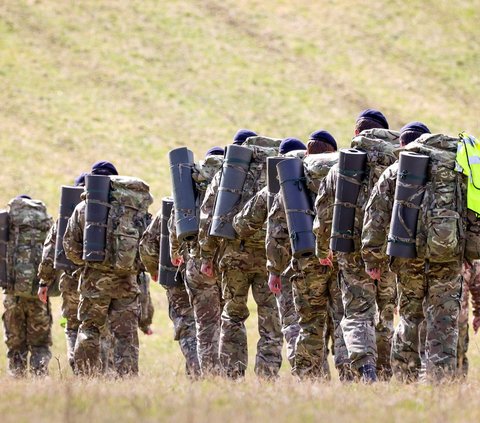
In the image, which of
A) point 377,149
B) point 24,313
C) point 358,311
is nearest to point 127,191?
point 377,149

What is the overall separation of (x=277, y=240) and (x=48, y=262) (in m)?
4.67

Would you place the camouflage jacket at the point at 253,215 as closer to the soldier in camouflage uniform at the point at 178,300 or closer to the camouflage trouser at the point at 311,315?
the camouflage trouser at the point at 311,315

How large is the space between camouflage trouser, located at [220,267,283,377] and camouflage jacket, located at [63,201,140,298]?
1621mm

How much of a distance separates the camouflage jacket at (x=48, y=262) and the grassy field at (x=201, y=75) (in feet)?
52.8

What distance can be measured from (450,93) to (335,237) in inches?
1388

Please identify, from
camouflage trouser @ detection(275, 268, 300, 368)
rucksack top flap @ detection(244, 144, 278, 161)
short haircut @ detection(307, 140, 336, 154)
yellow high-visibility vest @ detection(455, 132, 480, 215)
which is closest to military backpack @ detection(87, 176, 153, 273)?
rucksack top flap @ detection(244, 144, 278, 161)

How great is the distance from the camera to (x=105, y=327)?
1326 cm

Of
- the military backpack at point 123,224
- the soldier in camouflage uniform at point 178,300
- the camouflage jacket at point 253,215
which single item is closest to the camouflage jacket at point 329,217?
the camouflage jacket at point 253,215

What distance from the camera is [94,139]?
124ft

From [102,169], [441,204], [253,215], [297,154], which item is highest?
[297,154]

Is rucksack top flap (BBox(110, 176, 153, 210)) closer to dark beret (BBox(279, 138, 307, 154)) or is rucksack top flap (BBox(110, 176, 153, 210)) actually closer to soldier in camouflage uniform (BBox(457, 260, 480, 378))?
dark beret (BBox(279, 138, 307, 154))

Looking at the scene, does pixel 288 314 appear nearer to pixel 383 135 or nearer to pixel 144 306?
pixel 383 135

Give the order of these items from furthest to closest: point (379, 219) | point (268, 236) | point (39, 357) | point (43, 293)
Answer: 1. point (39, 357)
2. point (43, 293)
3. point (268, 236)
4. point (379, 219)

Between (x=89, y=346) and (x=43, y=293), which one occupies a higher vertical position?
(x=43, y=293)
